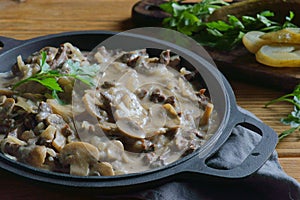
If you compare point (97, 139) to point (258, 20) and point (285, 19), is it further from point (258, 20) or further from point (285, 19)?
point (285, 19)

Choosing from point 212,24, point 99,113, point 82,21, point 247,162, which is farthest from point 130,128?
point 82,21

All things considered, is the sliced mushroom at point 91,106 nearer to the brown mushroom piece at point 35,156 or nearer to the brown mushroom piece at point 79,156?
the brown mushroom piece at point 79,156

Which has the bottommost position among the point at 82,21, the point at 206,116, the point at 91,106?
the point at 82,21

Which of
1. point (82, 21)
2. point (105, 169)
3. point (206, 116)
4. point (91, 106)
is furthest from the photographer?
point (82, 21)

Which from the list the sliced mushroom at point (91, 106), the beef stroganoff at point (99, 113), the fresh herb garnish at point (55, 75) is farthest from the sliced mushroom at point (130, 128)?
the fresh herb garnish at point (55, 75)

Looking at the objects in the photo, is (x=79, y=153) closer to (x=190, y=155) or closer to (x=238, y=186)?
(x=190, y=155)

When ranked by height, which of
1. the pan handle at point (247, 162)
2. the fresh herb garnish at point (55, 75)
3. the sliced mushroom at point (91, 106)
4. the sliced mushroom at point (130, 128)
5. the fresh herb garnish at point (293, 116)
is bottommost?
the fresh herb garnish at point (293, 116)
